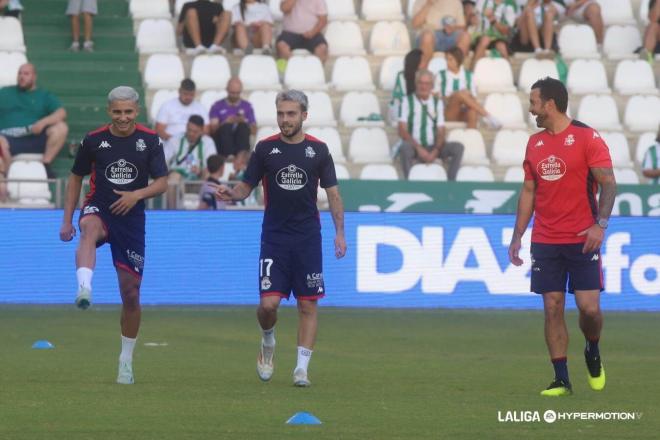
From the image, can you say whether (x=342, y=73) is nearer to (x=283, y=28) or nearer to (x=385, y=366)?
(x=283, y=28)

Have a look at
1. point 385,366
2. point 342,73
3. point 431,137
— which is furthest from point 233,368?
point 342,73

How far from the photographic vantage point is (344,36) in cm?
2458

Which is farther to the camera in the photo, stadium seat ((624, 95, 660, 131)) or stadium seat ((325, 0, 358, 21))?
stadium seat ((325, 0, 358, 21))

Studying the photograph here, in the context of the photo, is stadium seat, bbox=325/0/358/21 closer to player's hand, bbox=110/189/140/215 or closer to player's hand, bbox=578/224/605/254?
player's hand, bbox=110/189/140/215

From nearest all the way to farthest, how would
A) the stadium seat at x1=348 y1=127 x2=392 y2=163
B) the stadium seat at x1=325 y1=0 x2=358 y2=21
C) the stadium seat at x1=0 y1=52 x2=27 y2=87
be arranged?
the stadium seat at x1=0 y1=52 x2=27 y2=87 → the stadium seat at x1=348 y1=127 x2=392 y2=163 → the stadium seat at x1=325 y1=0 x2=358 y2=21

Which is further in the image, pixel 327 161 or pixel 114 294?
pixel 114 294

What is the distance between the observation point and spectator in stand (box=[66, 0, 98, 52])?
23.5m

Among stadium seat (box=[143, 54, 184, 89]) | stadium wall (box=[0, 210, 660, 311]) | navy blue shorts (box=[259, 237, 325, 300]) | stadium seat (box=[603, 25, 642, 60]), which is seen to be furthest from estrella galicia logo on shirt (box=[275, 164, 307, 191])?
stadium seat (box=[603, 25, 642, 60])

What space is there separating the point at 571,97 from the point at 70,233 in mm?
14839

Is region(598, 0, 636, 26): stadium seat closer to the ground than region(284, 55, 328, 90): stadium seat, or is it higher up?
higher up

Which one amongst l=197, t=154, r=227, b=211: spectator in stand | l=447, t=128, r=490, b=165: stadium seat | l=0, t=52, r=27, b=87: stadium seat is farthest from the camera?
l=447, t=128, r=490, b=165: stadium seat

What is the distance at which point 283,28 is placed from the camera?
24.1 metres

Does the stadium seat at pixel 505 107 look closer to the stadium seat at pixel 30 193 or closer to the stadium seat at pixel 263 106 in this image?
the stadium seat at pixel 263 106

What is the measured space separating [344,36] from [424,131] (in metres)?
3.13
